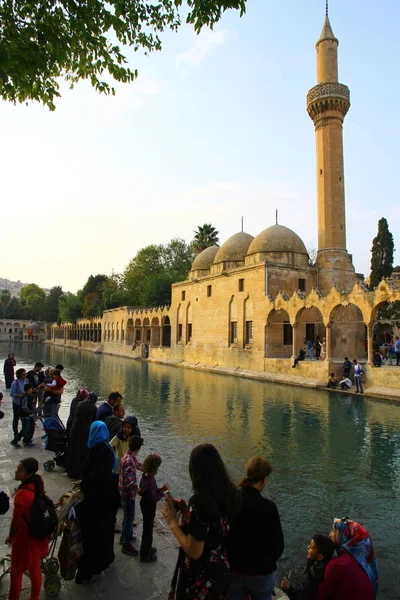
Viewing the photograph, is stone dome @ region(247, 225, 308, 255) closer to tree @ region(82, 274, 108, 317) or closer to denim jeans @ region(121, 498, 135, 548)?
denim jeans @ region(121, 498, 135, 548)

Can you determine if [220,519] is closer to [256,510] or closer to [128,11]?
[256,510]

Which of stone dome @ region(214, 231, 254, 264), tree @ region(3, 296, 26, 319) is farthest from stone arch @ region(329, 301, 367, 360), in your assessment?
tree @ region(3, 296, 26, 319)

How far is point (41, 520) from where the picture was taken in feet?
10.2

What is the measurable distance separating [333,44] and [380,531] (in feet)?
93.6

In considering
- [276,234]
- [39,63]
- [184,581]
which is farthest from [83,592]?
[276,234]

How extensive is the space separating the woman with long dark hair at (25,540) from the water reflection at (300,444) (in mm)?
2818

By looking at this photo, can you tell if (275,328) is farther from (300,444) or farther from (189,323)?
(300,444)

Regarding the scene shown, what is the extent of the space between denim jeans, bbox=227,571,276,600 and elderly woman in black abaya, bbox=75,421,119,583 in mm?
1412

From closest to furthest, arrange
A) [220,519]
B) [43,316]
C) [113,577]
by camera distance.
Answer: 1. [220,519]
2. [113,577]
3. [43,316]

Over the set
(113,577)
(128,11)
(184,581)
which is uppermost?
(128,11)

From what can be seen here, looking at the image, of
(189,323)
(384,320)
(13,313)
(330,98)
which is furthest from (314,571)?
(13,313)

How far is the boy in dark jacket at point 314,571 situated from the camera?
3.01 meters

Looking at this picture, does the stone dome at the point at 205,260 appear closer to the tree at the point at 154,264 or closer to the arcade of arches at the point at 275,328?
the arcade of arches at the point at 275,328

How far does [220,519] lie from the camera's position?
2.43 meters
